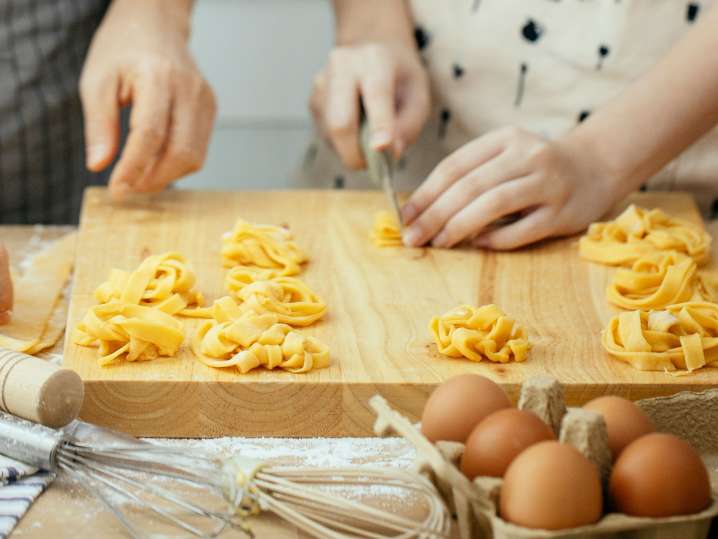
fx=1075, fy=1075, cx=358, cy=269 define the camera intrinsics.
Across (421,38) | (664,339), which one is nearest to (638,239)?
(664,339)

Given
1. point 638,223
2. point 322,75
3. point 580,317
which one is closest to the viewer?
point 580,317

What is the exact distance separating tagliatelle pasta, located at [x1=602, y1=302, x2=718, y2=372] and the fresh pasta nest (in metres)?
0.32

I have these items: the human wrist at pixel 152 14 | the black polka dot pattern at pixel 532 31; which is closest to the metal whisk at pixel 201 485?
the human wrist at pixel 152 14

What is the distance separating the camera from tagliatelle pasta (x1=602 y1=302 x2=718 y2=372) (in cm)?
113

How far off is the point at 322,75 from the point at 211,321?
2.24ft

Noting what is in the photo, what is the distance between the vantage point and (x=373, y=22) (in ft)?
5.96

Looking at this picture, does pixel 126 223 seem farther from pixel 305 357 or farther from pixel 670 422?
pixel 670 422

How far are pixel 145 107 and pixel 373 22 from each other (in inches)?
17.7

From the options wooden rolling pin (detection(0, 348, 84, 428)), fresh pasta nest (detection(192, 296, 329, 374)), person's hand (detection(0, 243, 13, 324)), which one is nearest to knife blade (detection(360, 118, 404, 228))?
fresh pasta nest (detection(192, 296, 329, 374))

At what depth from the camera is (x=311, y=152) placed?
2023mm

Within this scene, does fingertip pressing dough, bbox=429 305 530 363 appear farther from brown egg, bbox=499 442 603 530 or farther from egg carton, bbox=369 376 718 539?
brown egg, bbox=499 442 603 530

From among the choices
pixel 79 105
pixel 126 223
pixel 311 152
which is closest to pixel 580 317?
pixel 126 223

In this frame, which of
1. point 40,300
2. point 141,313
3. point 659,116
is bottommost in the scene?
point 40,300

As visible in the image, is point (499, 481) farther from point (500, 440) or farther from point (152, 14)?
point (152, 14)
